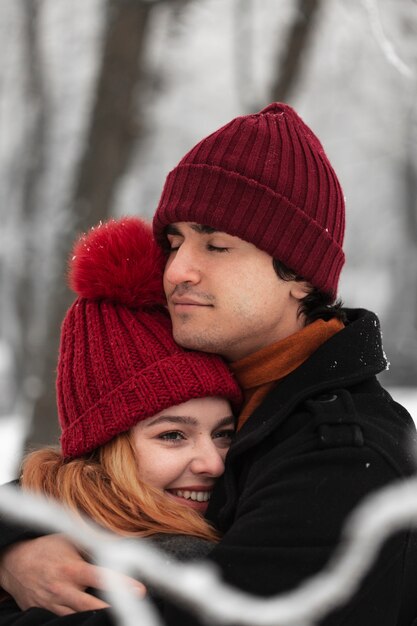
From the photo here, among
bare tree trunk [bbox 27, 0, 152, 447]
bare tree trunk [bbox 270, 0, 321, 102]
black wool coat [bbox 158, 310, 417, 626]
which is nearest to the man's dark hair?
black wool coat [bbox 158, 310, 417, 626]

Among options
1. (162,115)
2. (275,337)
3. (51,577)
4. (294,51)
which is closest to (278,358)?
(275,337)

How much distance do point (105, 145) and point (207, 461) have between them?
3.02 m

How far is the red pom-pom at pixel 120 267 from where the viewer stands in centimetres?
234

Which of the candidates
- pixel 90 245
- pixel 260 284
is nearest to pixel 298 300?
pixel 260 284

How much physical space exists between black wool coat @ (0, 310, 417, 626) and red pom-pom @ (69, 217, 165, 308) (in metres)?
0.44

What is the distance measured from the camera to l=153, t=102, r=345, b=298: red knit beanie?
7.17 feet

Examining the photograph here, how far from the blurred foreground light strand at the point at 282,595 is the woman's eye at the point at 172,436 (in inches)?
13.8

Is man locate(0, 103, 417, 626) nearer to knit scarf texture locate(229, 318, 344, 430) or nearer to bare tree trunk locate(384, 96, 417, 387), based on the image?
knit scarf texture locate(229, 318, 344, 430)

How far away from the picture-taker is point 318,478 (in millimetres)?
1844

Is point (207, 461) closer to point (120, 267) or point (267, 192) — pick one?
point (120, 267)

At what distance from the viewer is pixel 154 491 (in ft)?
7.15

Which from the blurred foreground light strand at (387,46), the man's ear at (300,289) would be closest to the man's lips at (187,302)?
the man's ear at (300,289)

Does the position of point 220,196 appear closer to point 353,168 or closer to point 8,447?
point 8,447

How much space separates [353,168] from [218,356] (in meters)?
10.9
